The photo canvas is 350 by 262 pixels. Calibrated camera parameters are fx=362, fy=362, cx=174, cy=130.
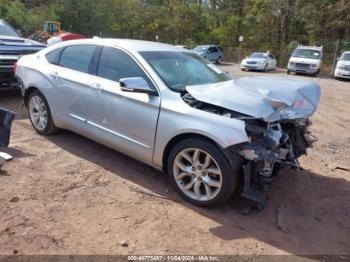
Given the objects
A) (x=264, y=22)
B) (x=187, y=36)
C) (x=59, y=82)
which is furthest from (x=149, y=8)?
(x=59, y=82)

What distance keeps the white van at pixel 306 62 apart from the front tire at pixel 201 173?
21129mm

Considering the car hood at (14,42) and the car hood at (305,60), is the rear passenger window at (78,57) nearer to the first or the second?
the car hood at (14,42)

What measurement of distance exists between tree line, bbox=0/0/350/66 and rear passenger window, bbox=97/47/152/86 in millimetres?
29696

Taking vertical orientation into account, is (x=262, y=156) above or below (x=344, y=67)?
below

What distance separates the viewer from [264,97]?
3.82 metres

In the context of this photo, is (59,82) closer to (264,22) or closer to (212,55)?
(212,55)

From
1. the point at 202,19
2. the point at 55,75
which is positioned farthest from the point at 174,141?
the point at 202,19

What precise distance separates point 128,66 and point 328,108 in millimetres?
8238

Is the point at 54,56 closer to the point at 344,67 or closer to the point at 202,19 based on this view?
the point at 344,67

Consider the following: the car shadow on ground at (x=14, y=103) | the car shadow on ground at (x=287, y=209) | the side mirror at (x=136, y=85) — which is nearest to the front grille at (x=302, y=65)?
the car shadow on ground at (x=14, y=103)

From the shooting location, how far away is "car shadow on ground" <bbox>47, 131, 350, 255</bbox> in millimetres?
3533

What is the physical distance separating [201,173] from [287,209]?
1.10 m

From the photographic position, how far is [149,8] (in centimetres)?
4319

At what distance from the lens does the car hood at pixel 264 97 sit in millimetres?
3693
